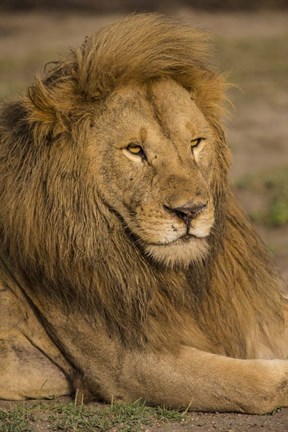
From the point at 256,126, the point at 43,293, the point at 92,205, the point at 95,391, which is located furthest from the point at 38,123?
the point at 256,126

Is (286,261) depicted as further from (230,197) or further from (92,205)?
(92,205)

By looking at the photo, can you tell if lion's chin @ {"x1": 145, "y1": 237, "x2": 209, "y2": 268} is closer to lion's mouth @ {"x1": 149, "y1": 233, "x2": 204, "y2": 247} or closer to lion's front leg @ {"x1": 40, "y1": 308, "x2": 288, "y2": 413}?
lion's mouth @ {"x1": 149, "y1": 233, "x2": 204, "y2": 247}

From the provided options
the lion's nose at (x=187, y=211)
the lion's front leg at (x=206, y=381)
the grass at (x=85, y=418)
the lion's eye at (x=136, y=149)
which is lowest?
the grass at (x=85, y=418)

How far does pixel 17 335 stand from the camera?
5027 mm

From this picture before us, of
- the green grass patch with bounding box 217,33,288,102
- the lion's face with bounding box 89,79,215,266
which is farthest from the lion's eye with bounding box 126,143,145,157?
the green grass patch with bounding box 217,33,288,102

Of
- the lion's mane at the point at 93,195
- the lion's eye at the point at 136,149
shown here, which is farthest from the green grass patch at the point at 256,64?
the lion's eye at the point at 136,149

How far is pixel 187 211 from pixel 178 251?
19 centimetres

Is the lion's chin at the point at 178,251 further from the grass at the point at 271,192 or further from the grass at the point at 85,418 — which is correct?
the grass at the point at 271,192

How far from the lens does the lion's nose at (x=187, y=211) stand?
426cm

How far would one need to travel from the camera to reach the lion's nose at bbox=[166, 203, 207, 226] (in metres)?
4.26

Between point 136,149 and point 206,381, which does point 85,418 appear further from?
point 136,149

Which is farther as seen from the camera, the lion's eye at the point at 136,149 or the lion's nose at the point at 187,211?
the lion's eye at the point at 136,149

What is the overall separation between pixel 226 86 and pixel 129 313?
3.38 ft

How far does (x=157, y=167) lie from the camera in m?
4.43
